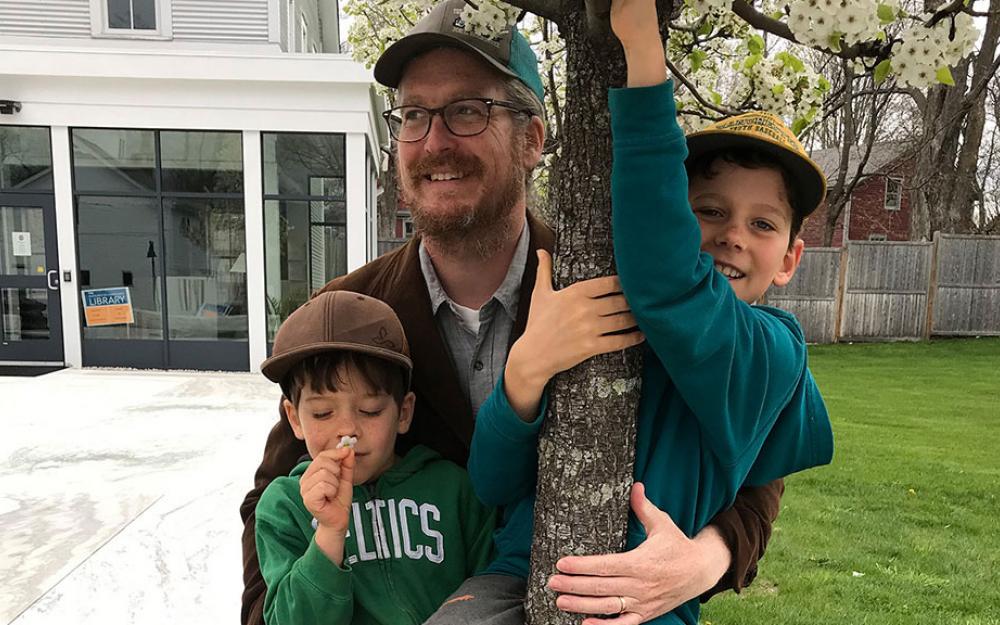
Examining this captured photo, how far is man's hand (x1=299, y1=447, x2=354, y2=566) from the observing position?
1.41m

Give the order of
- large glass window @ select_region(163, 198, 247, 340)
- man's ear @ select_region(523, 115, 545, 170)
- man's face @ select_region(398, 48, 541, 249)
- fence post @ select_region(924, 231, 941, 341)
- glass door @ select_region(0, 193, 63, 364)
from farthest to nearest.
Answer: fence post @ select_region(924, 231, 941, 341) → large glass window @ select_region(163, 198, 247, 340) → glass door @ select_region(0, 193, 63, 364) → man's ear @ select_region(523, 115, 545, 170) → man's face @ select_region(398, 48, 541, 249)

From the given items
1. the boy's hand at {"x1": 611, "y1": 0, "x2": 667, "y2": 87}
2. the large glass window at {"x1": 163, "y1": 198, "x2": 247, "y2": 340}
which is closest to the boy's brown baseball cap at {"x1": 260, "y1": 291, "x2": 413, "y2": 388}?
A: the boy's hand at {"x1": 611, "y1": 0, "x2": 667, "y2": 87}

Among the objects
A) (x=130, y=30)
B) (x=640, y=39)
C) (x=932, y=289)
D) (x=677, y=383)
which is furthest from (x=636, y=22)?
(x=932, y=289)

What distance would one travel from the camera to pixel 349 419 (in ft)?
5.29

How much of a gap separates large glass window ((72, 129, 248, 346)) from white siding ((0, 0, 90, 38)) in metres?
2.23

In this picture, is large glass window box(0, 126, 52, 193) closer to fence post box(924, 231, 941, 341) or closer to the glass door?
the glass door

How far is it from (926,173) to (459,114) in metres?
19.6

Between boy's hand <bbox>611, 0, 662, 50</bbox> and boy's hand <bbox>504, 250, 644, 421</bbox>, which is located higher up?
boy's hand <bbox>611, 0, 662, 50</bbox>

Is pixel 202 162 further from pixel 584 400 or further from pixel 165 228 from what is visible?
pixel 584 400

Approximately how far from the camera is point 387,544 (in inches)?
64.5

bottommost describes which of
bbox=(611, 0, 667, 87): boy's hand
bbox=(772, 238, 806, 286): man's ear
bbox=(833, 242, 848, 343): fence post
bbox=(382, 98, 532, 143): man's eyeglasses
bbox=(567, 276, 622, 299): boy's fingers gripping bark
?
bbox=(833, 242, 848, 343): fence post

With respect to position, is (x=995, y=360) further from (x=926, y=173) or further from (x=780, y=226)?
(x=780, y=226)

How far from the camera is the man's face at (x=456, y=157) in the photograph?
1.91 m

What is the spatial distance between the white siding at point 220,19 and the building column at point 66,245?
8.33 ft
